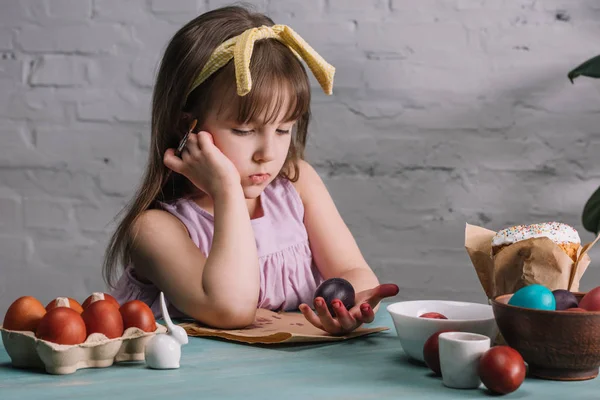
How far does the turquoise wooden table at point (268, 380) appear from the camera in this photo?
0.90m

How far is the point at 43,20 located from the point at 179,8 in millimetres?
440

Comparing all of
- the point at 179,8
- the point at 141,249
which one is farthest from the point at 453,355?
the point at 179,8

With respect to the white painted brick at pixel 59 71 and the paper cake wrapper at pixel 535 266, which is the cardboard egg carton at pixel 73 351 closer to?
the paper cake wrapper at pixel 535 266

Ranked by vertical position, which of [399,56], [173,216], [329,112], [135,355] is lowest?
[135,355]

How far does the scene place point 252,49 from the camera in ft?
4.84

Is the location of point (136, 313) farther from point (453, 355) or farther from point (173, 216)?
point (173, 216)

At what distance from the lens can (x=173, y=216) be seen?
1595 millimetres

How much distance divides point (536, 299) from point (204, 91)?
83 centimetres

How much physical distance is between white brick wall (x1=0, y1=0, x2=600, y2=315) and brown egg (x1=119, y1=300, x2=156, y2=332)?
1451 millimetres

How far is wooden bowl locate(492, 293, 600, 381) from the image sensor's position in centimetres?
91

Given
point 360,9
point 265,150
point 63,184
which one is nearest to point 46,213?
point 63,184

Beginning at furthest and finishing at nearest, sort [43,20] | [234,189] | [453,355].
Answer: [43,20] < [234,189] < [453,355]

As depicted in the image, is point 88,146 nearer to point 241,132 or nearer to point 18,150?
point 18,150

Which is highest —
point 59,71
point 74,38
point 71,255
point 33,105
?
point 74,38
